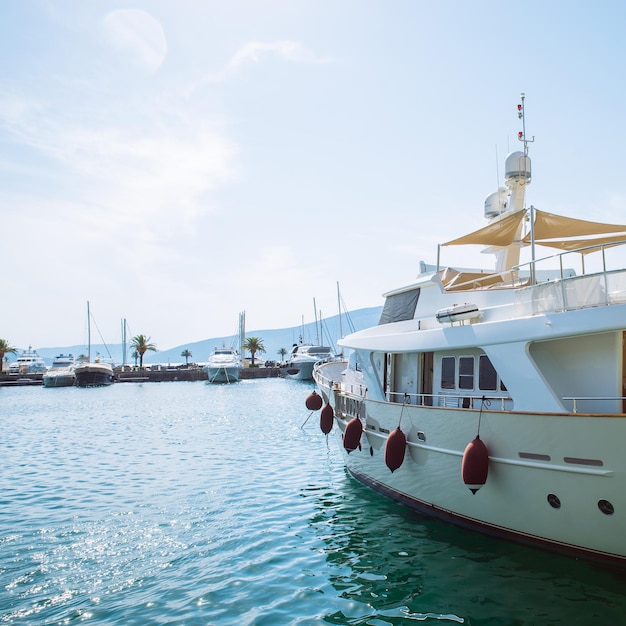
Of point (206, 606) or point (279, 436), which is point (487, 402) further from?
point (279, 436)

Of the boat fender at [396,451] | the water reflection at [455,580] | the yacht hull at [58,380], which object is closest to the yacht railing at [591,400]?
the water reflection at [455,580]

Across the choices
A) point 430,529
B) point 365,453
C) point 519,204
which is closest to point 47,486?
point 365,453

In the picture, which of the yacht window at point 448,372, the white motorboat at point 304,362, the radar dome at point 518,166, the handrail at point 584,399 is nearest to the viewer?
the handrail at point 584,399

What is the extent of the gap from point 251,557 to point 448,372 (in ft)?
16.5

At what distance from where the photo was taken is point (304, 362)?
219 ft

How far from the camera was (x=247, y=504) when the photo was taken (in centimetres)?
1223

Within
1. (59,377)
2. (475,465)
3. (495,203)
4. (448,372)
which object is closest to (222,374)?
(59,377)

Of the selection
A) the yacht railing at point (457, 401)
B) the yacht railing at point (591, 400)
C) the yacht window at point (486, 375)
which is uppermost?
the yacht window at point (486, 375)

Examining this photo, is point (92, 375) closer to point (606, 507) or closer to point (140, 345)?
point (140, 345)

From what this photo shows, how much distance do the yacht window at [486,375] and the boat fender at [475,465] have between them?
5.26 ft

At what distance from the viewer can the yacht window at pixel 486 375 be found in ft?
31.9

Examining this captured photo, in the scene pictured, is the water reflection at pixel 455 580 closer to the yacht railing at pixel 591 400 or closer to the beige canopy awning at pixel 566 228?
the yacht railing at pixel 591 400

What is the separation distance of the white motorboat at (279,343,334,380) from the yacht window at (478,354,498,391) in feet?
175

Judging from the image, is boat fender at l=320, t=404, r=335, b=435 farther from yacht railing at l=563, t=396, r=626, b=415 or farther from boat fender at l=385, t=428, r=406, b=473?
yacht railing at l=563, t=396, r=626, b=415
